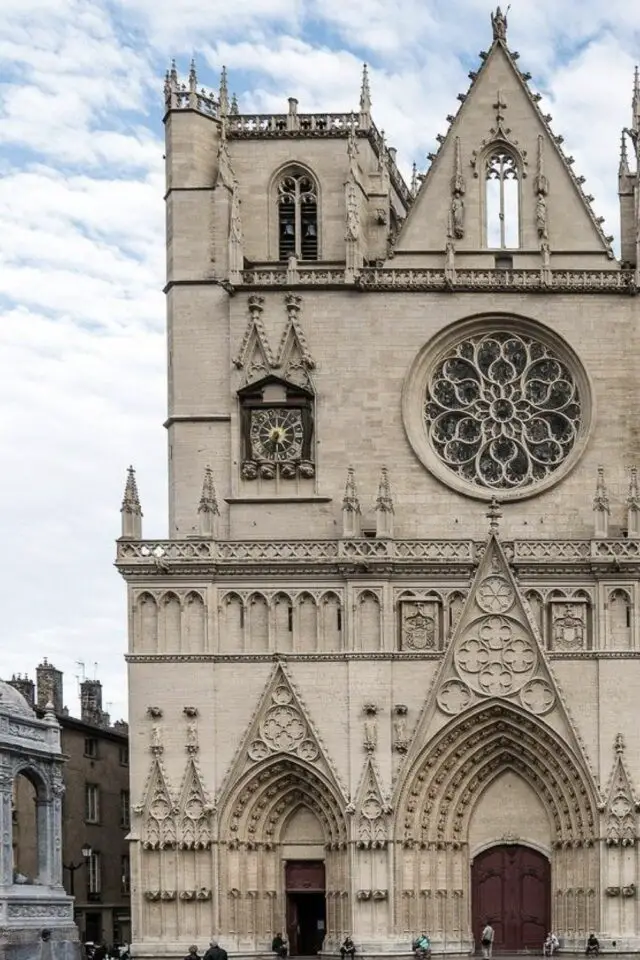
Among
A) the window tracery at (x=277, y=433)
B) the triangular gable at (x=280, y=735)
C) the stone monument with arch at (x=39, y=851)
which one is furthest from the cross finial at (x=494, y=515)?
the stone monument with arch at (x=39, y=851)

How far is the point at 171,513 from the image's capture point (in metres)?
55.5

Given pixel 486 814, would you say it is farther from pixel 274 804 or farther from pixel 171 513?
pixel 171 513

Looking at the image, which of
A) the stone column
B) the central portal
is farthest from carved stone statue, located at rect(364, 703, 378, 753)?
the stone column

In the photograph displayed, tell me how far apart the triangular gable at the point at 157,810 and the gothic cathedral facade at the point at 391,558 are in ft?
0.22

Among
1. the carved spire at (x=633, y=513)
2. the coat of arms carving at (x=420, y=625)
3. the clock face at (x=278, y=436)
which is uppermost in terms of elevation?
the clock face at (x=278, y=436)

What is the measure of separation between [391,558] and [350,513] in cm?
160

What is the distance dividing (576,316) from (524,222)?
2.94 metres

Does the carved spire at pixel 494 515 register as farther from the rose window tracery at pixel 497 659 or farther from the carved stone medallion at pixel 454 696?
the carved stone medallion at pixel 454 696

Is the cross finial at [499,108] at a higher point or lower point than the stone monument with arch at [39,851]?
higher

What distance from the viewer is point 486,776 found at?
53844mm

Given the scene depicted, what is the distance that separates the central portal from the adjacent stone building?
960 centimetres

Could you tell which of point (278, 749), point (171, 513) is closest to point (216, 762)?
point (278, 749)

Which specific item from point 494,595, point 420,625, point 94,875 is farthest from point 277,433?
point 94,875

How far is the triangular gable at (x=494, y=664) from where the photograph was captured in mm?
52906
